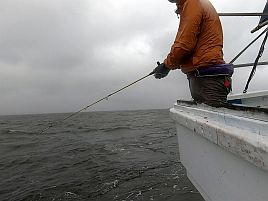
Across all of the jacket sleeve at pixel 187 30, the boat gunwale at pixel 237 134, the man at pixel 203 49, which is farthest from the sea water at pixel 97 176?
the boat gunwale at pixel 237 134

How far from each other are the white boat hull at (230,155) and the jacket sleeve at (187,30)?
0.70 m

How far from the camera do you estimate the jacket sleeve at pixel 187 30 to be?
2.78 m

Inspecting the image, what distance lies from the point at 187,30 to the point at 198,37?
0.19m

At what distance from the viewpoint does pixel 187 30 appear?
2.78 m

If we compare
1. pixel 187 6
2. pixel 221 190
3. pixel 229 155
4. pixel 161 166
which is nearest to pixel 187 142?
pixel 221 190

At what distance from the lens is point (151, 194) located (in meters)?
4.96

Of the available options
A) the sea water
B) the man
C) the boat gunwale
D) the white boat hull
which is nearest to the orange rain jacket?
the man

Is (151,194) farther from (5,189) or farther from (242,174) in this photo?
(242,174)

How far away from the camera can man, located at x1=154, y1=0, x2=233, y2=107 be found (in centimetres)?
281

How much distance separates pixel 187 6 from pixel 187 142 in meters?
1.40

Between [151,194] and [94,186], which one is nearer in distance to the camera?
[151,194]

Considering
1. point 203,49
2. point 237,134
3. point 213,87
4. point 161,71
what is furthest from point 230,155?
point 161,71

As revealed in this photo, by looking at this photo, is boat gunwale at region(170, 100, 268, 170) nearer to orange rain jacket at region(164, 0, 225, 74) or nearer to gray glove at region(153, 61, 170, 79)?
orange rain jacket at region(164, 0, 225, 74)

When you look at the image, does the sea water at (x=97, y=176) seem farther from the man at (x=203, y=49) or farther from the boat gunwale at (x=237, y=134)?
the boat gunwale at (x=237, y=134)
